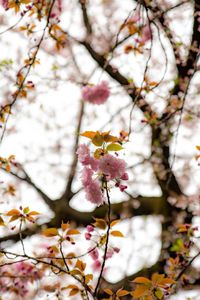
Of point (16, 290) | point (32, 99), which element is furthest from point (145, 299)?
point (32, 99)

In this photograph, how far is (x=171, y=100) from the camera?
335 centimetres

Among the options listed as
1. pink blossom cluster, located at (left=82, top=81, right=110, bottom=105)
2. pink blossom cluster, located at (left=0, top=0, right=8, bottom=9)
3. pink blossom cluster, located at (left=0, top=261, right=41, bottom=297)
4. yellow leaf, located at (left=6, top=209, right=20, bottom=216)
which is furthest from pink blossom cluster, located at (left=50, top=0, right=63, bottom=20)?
pink blossom cluster, located at (left=0, top=261, right=41, bottom=297)

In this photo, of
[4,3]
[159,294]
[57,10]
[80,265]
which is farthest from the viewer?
[57,10]

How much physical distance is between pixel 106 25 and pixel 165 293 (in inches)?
160

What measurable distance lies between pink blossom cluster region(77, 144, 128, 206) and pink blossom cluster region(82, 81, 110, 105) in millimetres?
2146

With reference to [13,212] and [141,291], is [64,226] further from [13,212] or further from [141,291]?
[141,291]

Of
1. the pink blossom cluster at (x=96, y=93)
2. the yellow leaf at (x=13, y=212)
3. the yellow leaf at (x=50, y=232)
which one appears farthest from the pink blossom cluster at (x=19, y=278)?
the pink blossom cluster at (x=96, y=93)

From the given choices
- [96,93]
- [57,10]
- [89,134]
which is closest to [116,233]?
[89,134]

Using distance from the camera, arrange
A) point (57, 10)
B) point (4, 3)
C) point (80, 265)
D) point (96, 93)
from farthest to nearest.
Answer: point (96, 93), point (57, 10), point (4, 3), point (80, 265)

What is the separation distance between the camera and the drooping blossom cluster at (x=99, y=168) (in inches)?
53.2

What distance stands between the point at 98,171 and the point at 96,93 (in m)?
2.27

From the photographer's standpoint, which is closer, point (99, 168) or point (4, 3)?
point (99, 168)

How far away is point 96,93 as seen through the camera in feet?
11.7

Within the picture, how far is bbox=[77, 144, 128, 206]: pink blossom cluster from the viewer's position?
1359 millimetres
